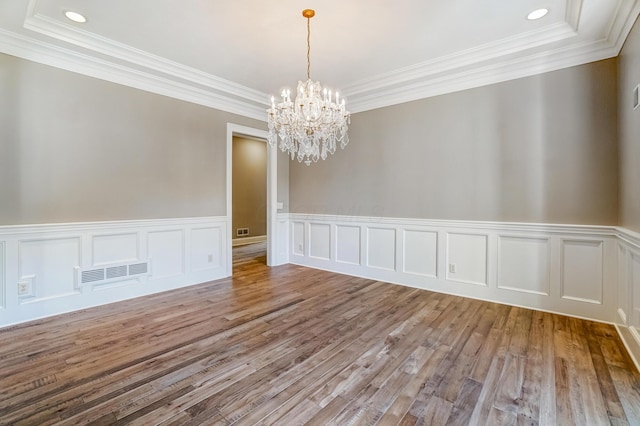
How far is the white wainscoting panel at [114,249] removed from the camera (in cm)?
330

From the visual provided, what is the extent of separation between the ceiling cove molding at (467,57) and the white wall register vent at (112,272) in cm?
368

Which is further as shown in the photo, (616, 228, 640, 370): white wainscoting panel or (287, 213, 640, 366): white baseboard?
(287, 213, 640, 366): white baseboard

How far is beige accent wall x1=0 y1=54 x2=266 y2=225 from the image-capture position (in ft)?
9.23

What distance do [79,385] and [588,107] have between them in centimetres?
491

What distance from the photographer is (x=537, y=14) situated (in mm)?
2553

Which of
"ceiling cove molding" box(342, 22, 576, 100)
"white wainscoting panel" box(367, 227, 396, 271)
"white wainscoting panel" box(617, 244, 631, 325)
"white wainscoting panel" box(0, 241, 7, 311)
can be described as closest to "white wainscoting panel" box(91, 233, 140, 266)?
"white wainscoting panel" box(0, 241, 7, 311)

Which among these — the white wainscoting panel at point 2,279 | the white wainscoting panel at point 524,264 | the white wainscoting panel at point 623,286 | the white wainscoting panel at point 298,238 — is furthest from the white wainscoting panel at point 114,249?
the white wainscoting panel at point 623,286

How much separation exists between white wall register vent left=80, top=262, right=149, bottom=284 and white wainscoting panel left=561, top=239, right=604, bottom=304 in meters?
4.85

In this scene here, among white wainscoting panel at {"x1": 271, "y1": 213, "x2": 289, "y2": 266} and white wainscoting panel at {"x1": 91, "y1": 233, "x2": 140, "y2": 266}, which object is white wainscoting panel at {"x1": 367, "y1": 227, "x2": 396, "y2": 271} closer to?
white wainscoting panel at {"x1": 271, "y1": 213, "x2": 289, "y2": 266}

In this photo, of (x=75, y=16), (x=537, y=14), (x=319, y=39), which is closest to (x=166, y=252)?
(x=75, y=16)

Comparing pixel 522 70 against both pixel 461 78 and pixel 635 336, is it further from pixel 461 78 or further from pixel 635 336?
pixel 635 336

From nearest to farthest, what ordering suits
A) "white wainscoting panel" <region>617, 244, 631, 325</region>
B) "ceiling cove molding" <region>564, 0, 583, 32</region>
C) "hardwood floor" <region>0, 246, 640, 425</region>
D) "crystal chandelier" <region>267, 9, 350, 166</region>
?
"hardwood floor" <region>0, 246, 640, 425</region>
"ceiling cove molding" <region>564, 0, 583, 32</region>
"white wainscoting panel" <region>617, 244, 631, 325</region>
"crystal chandelier" <region>267, 9, 350, 166</region>

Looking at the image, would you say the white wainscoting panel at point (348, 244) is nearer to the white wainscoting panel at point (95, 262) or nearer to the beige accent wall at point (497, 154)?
the beige accent wall at point (497, 154)

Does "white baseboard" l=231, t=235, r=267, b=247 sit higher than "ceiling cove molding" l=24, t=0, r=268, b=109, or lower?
lower
